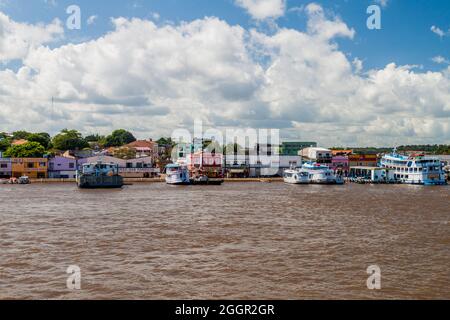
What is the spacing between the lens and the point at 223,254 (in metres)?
15.6

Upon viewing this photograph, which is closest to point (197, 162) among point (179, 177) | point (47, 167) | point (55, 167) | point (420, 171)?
point (179, 177)

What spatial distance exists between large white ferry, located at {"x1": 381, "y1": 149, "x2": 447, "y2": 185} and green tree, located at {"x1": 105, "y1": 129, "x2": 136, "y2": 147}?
76.9m

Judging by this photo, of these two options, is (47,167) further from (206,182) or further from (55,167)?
(206,182)

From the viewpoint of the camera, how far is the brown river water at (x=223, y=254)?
11.6m

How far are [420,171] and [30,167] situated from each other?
61.6 m

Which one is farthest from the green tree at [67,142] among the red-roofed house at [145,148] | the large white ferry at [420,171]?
the large white ferry at [420,171]

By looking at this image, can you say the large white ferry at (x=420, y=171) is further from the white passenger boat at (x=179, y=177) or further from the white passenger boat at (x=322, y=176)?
the white passenger boat at (x=179, y=177)

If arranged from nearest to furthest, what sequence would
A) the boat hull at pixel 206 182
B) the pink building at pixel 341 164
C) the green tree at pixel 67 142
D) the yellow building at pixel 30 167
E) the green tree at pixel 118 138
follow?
1. the boat hull at pixel 206 182
2. the yellow building at pixel 30 167
3. the pink building at pixel 341 164
4. the green tree at pixel 67 142
5. the green tree at pixel 118 138

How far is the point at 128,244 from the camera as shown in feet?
57.1

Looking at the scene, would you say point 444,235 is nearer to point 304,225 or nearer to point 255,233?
point 304,225

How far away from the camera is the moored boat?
55.4 meters

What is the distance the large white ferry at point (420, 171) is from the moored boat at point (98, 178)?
45408mm

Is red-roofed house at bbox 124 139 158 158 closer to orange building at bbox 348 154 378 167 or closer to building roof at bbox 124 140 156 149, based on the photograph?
building roof at bbox 124 140 156 149
